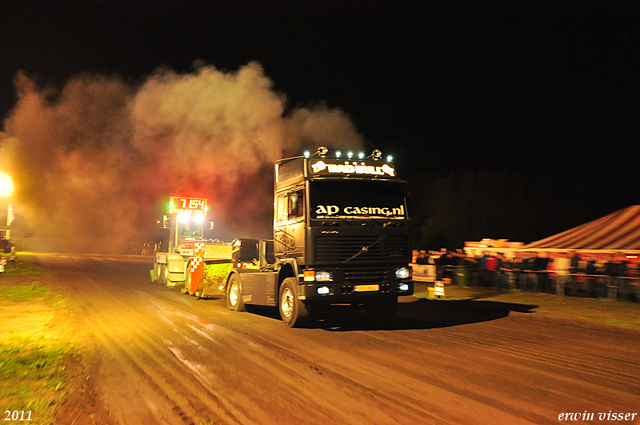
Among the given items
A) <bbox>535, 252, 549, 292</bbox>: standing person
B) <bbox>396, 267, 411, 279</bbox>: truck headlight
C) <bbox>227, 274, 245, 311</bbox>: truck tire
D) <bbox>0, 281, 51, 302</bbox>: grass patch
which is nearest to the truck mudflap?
<bbox>396, 267, 411, 279</bbox>: truck headlight

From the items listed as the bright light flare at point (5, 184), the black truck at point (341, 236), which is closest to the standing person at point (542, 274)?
the black truck at point (341, 236)

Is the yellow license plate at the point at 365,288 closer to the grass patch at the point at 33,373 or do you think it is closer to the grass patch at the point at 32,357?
the grass patch at the point at 32,357

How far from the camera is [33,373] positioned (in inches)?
251

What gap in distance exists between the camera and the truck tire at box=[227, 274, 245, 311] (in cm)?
1276

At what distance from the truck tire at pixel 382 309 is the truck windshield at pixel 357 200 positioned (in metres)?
2.01

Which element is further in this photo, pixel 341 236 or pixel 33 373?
pixel 341 236

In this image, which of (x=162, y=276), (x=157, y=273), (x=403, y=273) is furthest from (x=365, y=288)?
(x=157, y=273)

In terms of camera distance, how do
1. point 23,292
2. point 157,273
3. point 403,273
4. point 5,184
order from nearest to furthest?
point 403,273
point 23,292
point 157,273
point 5,184

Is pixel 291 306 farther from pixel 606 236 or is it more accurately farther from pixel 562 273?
pixel 606 236

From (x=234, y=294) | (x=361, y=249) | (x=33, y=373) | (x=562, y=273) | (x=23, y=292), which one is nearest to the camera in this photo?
(x=33, y=373)

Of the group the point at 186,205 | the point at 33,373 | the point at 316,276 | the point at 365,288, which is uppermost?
the point at 186,205

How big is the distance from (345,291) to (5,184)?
144ft

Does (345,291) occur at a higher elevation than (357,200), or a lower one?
lower

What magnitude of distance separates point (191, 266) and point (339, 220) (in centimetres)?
814
